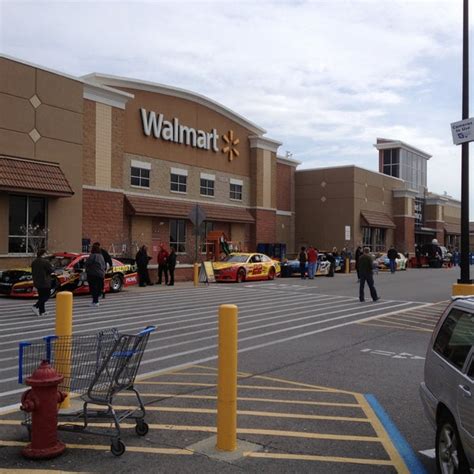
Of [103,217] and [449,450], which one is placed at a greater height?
[103,217]

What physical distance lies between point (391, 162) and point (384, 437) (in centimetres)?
6407

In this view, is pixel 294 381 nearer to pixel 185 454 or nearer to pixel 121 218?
pixel 185 454

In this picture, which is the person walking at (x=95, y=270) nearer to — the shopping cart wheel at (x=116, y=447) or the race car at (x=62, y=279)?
the race car at (x=62, y=279)

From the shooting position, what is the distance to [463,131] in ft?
42.2

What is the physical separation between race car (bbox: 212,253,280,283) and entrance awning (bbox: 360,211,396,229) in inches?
786

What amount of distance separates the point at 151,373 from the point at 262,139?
32015 mm

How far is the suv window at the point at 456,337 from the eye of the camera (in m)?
4.27

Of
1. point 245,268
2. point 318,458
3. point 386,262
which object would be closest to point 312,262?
point 245,268

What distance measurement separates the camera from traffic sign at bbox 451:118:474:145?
12648 mm

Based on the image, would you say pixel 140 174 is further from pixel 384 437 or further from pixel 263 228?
pixel 384 437

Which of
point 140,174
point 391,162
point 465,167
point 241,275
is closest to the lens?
point 465,167

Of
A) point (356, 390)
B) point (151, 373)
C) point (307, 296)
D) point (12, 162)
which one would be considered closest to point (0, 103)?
point (12, 162)

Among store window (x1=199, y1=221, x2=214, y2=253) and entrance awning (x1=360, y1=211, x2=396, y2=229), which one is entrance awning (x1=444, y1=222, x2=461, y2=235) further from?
store window (x1=199, y1=221, x2=214, y2=253)

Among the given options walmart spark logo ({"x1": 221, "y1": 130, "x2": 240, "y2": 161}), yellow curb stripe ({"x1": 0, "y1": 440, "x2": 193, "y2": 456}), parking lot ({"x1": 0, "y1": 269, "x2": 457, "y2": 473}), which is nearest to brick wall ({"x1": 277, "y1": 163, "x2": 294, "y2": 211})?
walmart spark logo ({"x1": 221, "y1": 130, "x2": 240, "y2": 161})
